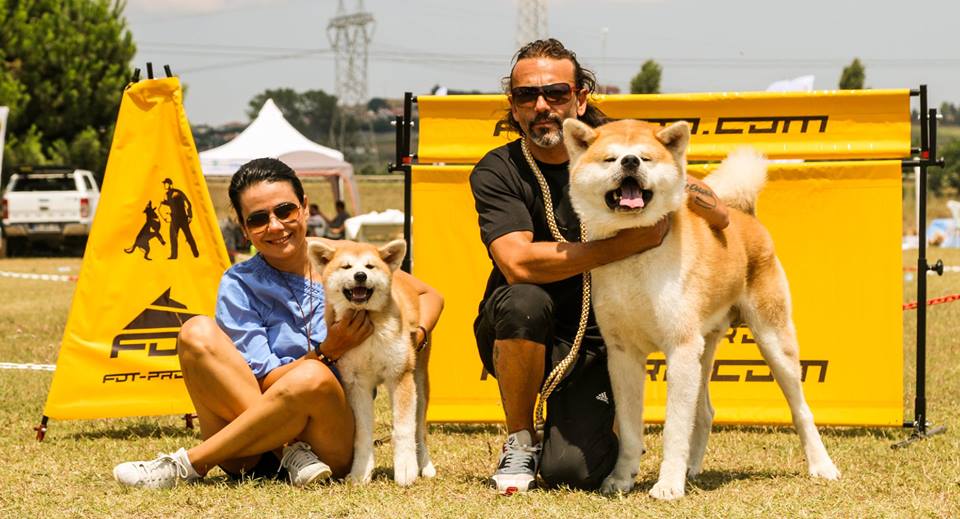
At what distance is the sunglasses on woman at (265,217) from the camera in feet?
14.3

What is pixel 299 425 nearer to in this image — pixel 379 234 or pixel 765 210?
pixel 765 210

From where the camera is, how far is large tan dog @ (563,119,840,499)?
3.74 meters

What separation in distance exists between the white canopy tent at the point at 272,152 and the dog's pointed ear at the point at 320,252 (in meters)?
17.1

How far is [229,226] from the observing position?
62.4ft

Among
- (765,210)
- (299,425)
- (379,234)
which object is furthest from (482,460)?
(379,234)

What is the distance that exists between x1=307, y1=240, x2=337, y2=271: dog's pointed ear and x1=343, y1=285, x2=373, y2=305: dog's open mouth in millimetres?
182

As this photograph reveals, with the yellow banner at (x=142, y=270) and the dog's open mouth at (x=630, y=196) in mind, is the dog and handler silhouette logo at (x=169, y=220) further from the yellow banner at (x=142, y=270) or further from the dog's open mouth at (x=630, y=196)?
the dog's open mouth at (x=630, y=196)

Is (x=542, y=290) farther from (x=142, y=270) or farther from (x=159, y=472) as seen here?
(x=142, y=270)

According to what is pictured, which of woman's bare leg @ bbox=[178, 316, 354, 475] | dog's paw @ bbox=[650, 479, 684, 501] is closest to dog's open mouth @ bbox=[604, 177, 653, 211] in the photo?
dog's paw @ bbox=[650, 479, 684, 501]

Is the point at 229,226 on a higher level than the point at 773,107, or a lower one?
lower

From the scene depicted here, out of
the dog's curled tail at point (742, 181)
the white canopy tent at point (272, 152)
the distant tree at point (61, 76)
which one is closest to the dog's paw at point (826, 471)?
the dog's curled tail at point (742, 181)

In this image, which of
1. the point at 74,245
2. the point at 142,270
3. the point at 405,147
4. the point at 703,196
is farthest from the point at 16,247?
the point at 703,196

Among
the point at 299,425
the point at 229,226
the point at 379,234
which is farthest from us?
the point at 379,234

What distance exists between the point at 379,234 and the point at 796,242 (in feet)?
66.4
